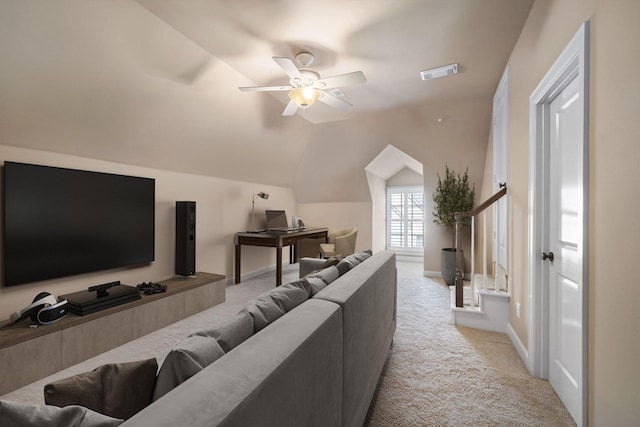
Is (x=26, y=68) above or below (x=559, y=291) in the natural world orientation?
above

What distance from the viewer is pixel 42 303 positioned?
2.14 m

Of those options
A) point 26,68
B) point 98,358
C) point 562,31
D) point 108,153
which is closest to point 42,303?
point 98,358

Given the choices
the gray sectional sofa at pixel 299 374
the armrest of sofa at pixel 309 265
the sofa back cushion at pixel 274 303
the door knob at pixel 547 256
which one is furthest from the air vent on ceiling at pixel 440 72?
the sofa back cushion at pixel 274 303

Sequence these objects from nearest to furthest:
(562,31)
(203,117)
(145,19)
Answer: (562,31)
(145,19)
(203,117)

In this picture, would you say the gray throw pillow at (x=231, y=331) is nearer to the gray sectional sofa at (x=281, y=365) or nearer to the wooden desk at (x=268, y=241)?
the gray sectional sofa at (x=281, y=365)

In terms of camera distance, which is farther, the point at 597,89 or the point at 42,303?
the point at 42,303

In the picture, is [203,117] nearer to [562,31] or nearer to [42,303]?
[42,303]

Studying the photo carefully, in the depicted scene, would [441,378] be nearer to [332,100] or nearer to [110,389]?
[110,389]

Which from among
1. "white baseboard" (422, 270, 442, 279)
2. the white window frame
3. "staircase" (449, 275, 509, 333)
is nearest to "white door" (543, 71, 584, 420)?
"staircase" (449, 275, 509, 333)

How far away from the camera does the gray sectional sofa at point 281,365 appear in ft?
2.08

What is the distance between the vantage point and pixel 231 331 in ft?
3.29

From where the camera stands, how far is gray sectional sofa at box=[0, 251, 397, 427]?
0.63 m

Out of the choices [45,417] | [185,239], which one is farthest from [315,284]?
[185,239]

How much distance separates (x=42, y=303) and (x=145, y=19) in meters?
2.27
